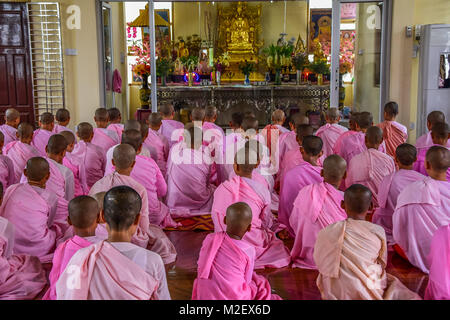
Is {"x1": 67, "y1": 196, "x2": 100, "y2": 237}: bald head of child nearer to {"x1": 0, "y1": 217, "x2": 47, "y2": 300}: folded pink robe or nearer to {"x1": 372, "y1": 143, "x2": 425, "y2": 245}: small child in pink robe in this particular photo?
{"x1": 0, "y1": 217, "x2": 47, "y2": 300}: folded pink robe

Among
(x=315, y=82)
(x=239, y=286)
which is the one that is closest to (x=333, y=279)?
(x=239, y=286)

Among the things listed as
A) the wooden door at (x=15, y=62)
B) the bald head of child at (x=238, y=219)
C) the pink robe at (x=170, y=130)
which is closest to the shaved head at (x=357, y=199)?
the bald head of child at (x=238, y=219)

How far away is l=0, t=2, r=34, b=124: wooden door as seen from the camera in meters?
8.83

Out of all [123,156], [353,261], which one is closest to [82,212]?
[123,156]

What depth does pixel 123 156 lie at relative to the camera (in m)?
4.44

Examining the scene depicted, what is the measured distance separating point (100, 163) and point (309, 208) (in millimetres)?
2852

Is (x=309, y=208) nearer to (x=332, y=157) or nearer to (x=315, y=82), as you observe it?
(x=332, y=157)

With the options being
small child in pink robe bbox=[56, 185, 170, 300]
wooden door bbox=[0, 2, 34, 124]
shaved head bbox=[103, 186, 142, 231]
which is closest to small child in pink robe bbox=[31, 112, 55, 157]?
wooden door bbox=[0, 2, 34, 124]

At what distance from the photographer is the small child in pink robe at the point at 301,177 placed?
480cm

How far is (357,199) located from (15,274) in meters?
2.43

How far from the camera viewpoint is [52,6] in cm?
872

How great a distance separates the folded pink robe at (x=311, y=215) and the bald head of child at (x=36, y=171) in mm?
2046

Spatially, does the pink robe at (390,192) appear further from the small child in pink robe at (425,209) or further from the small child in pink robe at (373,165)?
the small child in pink robe at (373,165)

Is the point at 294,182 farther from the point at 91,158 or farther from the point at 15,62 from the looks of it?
the point at 15,62
